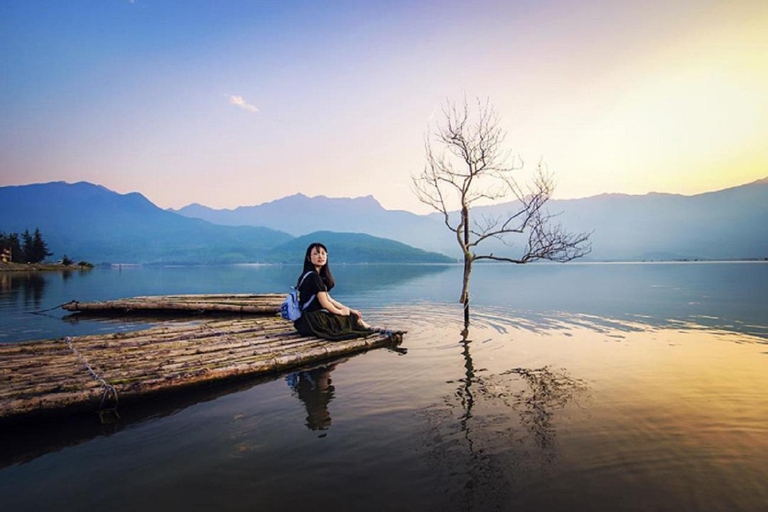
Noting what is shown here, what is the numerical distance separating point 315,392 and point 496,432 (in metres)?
3.98

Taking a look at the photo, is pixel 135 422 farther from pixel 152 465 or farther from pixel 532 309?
pixel 532 309

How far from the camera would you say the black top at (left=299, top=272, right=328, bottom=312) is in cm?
1141

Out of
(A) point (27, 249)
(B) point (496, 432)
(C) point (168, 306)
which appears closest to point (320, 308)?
(B) point (496, 432)

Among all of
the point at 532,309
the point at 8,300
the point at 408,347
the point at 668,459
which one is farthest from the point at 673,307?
the point at 8,300

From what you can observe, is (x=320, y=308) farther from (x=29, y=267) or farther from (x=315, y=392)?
(x=29, y=267)

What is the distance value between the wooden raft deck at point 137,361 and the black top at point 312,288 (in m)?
1.20

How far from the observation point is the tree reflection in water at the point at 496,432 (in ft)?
15.5

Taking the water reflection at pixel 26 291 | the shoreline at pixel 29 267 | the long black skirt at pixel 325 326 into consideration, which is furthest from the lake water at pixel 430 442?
the shoreline at pixel 29 267

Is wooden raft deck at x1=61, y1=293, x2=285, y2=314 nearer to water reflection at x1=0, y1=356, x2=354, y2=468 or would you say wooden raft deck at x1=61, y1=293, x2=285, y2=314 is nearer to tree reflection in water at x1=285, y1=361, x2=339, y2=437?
tree reflection in water at x1=285, y1=361, x2=339, y2=437

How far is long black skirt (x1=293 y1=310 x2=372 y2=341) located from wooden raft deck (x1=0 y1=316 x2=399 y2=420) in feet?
0.99

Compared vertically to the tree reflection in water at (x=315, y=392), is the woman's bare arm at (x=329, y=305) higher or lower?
higher

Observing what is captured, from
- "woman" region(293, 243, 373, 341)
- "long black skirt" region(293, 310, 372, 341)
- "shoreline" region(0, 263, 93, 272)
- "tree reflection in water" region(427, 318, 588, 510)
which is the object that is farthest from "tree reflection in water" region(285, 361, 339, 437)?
"shoreline" region(0, 263, 93, 272)

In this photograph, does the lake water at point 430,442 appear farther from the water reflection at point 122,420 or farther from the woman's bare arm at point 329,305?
the woman's bare arm at point 329,305

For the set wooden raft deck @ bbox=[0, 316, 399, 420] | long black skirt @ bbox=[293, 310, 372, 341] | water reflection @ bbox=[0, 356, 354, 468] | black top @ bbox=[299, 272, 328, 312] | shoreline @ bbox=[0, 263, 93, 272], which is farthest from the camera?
shoreline @ bbox=[0, 263, 93, 272]
